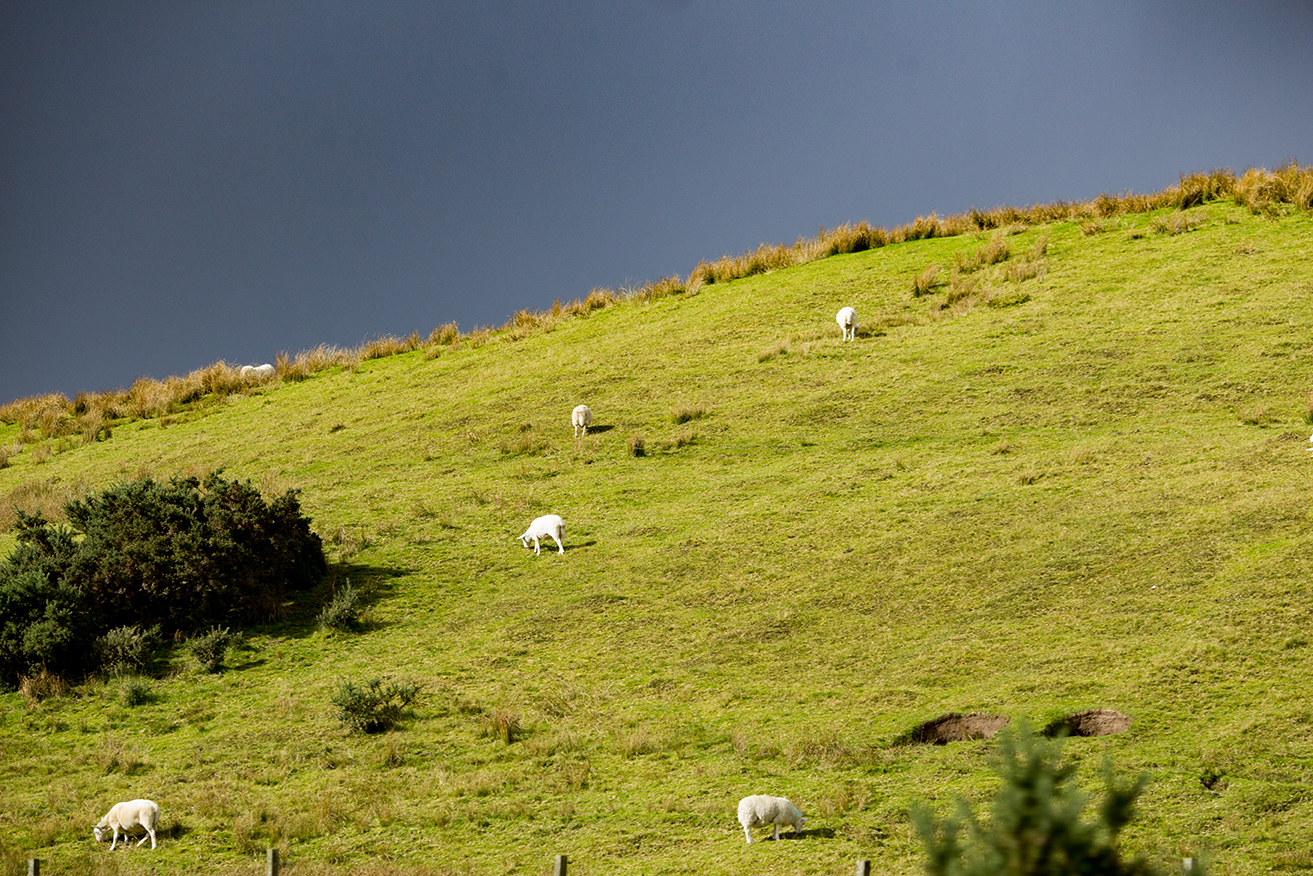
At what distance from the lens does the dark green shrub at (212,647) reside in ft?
52.9

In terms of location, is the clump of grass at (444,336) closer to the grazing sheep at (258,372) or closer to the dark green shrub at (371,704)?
the grazing sheep at (258,372)

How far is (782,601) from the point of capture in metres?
16.1

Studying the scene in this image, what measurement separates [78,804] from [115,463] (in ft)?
64.6

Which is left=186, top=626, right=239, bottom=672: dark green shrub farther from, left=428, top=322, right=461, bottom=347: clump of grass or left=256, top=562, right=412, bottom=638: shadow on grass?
left=428, top=322, right=461, bottom=347: clump of grass

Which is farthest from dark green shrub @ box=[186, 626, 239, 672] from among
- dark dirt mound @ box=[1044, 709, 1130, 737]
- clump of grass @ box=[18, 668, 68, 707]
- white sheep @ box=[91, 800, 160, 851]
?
dark dirt mound @ box=[1044, 709, 1130, 737]

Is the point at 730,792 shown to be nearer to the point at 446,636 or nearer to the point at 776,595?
the point at 776,595

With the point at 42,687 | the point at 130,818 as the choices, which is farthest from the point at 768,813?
the point at 42,687

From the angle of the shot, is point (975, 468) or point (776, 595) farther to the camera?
point (975, 468)

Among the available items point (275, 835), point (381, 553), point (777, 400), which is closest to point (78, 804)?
point (275, 835)

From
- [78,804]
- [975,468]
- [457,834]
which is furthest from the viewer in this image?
[975,468]

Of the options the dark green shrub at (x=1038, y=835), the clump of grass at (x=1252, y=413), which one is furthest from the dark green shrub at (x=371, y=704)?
the clump of grass at (x=1252, y=413)

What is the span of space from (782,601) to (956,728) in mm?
4741

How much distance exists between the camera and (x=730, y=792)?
36.1 ft

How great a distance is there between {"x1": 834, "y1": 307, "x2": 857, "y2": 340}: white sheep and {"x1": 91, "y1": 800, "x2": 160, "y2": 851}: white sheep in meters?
21.5
